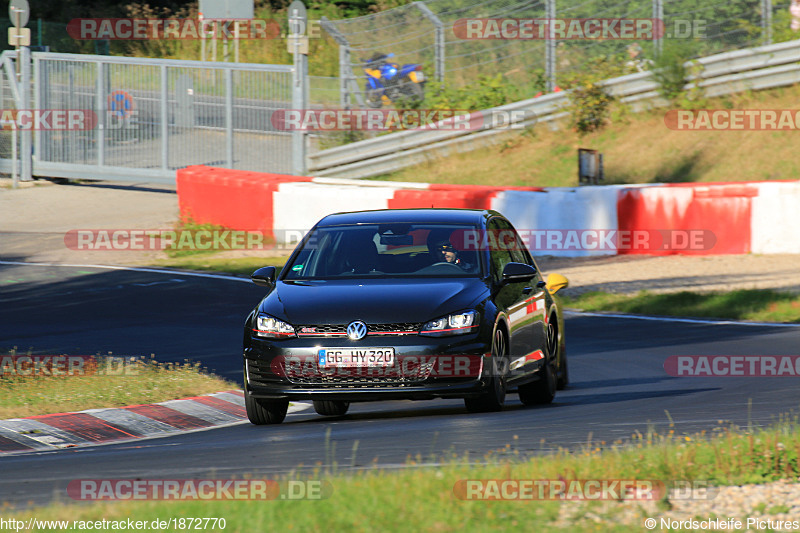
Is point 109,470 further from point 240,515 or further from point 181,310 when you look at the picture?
point 181,310

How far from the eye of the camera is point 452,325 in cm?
874

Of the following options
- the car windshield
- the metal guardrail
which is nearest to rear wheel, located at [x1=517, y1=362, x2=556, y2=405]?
the car windshield

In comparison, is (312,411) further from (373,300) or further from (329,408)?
(373,300)

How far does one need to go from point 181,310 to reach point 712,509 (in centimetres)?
1184

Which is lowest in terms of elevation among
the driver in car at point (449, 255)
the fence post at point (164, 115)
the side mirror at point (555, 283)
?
the side mirror at point (555, 283)

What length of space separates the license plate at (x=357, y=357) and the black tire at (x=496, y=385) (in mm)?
→ 788

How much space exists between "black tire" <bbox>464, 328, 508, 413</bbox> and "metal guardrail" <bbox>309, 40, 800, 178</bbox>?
1872 cm

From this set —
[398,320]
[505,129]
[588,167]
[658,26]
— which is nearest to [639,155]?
[658,26]

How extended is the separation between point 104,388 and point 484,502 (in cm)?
572

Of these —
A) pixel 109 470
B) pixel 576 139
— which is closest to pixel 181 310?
pixel 109 470

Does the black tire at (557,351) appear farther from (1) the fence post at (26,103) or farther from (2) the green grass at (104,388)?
(1) the fence post at (26,103)

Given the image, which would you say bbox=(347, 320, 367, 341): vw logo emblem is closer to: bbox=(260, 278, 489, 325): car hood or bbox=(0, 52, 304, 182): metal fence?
bbox=(260, 278, 489, 325): car hood

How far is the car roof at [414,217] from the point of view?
1005 cm

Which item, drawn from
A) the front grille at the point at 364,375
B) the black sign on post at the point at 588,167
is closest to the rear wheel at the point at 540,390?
the front grille at the point at 364,375
